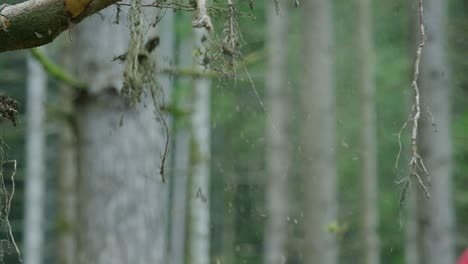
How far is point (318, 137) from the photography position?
13.2 metres

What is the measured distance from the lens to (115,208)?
19.1 feet

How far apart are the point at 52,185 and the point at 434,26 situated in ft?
89.1

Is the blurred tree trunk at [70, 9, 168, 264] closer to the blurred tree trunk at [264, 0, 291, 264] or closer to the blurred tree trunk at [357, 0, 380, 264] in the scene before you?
the blurred tree trunk at [357, 0, 380, 264]

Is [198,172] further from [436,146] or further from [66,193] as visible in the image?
[436,146]

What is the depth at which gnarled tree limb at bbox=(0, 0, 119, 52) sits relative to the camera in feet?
8.79

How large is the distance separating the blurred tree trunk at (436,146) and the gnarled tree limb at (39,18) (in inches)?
195

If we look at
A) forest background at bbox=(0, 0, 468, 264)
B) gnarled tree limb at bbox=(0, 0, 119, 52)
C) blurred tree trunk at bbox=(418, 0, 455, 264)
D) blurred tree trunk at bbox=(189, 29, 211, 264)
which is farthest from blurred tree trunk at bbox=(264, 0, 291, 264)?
gnarled tree limb at bbox=(0, 0, 119, 52)

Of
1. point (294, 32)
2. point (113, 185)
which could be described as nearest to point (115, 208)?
point (113, 185)

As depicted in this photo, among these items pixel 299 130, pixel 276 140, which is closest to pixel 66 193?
pixel 276 140

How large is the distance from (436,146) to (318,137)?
5796mm

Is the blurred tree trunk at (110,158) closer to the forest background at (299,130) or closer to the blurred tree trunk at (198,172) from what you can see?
the forest background at (299,130)

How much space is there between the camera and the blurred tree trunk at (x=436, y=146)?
24.0 feet

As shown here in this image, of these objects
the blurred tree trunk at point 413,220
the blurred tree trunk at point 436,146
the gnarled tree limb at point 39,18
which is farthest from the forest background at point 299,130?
the gnarled tree limb at point 39,18

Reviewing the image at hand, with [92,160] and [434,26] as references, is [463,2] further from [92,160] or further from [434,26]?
[92,160]
